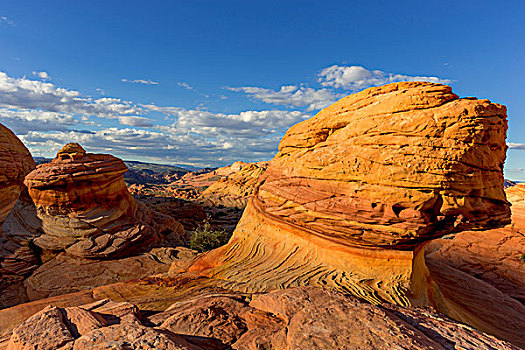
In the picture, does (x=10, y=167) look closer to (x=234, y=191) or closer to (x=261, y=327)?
(x=234, y=191)

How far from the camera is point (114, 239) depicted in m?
18.8

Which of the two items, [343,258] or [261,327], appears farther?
[343,258]

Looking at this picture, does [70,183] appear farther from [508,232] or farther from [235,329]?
[508,232]

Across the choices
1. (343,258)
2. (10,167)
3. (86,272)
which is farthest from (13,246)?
(343,258)

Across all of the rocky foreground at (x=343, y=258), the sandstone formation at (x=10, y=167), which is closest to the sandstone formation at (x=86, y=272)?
the rocky foreground at (x=343, y=258)

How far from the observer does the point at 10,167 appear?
28109mm

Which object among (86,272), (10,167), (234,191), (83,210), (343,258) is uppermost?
(343,258)

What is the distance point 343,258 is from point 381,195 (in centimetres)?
246

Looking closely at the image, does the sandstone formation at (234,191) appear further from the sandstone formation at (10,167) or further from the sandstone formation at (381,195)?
the sandstone formation at (381,195)

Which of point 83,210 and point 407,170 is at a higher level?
point 407,170

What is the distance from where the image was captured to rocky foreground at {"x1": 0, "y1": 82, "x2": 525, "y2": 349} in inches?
168

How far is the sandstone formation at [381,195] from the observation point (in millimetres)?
6816

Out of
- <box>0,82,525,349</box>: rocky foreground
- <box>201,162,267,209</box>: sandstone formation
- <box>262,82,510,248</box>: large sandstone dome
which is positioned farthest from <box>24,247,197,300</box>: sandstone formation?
<box>201,162,267,209</box>: sandstone formation

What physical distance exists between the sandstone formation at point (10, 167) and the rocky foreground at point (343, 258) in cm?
2766
